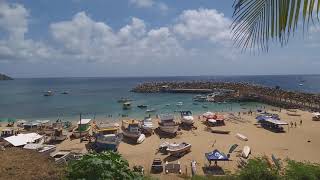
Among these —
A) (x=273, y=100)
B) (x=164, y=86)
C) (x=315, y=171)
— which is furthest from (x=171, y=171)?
(x=164, y=86)

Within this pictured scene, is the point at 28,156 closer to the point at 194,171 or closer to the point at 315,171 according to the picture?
the point at 194,171

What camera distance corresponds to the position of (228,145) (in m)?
29.7

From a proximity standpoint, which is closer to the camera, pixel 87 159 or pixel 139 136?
pixel 87 159

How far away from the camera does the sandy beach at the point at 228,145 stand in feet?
81.7

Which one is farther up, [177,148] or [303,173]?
[303,173]

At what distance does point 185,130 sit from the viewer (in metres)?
36.8

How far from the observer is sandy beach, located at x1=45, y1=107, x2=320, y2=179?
24.9 meters

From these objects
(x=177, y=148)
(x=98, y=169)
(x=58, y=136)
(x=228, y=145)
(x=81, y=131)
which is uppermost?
(x=98, y=169)

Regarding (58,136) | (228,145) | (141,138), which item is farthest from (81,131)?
(228,145)

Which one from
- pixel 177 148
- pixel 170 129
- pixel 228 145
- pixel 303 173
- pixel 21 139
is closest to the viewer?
pixel 303 173

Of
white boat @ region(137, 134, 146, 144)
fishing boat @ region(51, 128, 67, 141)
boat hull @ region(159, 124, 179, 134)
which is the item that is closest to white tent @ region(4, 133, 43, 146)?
fishing boat @ region(51, 128, 67, 141)

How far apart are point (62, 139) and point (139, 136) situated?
7371 mm

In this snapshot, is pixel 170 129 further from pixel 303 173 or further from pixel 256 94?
pixel 256 94

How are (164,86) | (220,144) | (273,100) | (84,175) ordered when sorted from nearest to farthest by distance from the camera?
1. (84,175)
2. (220,144)
3. (273,100)
4. (164,86)
